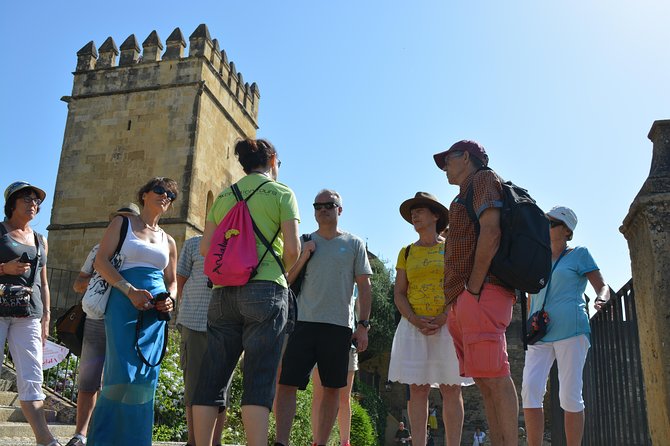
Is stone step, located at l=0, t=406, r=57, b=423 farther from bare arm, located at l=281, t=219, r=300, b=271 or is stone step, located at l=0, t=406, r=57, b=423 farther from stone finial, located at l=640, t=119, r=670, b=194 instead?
stone finial, located at l=640, t=119, r=670, b=194

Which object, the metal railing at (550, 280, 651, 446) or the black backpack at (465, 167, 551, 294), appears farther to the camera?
the metal railing at (550, 280, 651, 446)

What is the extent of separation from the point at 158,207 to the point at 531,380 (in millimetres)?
3009

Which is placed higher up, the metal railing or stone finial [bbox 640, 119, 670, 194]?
stone finial [bbox 640, 119, 670, 194]

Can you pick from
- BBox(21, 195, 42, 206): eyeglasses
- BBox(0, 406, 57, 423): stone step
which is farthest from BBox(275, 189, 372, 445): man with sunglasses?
BBox(0, 406, 57, 423): stone step

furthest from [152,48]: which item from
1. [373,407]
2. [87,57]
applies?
[373,407]

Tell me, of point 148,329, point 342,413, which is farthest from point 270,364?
point 342,413

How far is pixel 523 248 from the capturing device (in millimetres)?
3359

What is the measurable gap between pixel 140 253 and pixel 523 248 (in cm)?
239

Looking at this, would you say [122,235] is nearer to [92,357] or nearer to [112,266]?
[112,266]

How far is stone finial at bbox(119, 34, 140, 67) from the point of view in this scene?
Answer: 884 inches

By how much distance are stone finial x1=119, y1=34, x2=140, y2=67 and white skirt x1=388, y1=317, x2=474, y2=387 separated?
2024 cm

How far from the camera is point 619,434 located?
454cm

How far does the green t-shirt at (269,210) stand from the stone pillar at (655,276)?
79.1 inches

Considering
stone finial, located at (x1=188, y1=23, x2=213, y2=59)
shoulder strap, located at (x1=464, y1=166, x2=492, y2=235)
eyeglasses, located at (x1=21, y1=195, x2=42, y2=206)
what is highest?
stone finial, located at (x1=188, y1=23, x2=213, y2=59)
